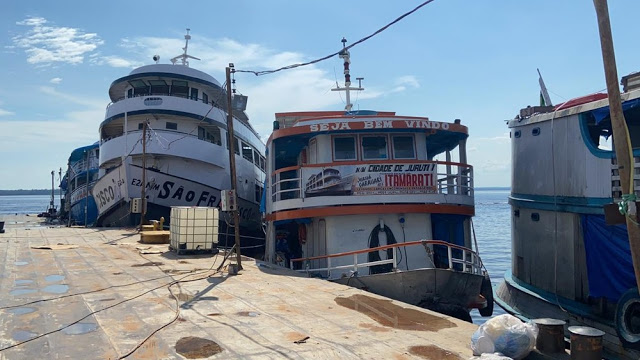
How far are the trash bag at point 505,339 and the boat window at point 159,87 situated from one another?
71.4 feet

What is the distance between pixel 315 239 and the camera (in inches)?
474

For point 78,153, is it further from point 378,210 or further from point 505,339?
point 505,339

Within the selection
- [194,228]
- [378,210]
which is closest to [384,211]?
[378,210]

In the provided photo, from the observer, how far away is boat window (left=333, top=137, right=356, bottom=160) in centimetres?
1245

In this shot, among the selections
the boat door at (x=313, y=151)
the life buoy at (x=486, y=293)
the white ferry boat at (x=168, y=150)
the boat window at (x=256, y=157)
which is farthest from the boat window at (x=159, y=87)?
the life buoy at (x=486, y=293)

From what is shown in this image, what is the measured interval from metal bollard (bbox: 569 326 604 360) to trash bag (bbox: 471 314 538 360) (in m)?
A: 0.41

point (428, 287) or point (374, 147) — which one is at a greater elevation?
point (374, 147)

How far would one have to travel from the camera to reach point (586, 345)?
14.4ft

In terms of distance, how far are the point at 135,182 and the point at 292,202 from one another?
35.8 feet

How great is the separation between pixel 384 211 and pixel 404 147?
2.50 m

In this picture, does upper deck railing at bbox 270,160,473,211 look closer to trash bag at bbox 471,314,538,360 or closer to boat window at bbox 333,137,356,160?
boat window at bbox 333,137,356,160

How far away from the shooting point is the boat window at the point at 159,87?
23688 millimetres

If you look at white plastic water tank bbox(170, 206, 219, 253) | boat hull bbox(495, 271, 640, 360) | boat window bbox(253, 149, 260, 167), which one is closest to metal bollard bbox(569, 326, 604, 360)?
boat hull bbox(495, 271, 640, 360)

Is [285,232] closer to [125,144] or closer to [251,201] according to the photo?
[251,201]
